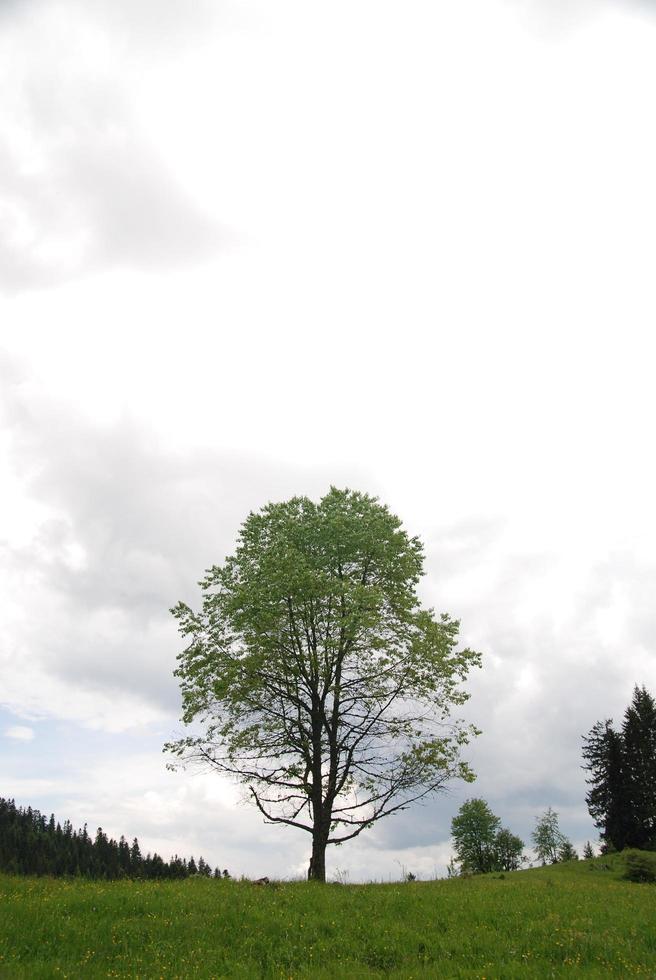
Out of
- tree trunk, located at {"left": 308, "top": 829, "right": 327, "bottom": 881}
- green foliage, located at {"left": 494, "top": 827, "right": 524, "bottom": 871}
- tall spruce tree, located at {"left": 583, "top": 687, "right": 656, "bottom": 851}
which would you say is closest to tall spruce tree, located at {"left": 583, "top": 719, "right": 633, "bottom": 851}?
tall spruce tree, located at {"left": 583, "top": 687, "right": 656, "bottom": 851}

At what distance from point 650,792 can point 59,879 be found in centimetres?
6268

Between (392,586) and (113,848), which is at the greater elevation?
(392,586)

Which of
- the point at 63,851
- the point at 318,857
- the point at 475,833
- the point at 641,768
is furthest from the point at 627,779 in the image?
the point at 63,851

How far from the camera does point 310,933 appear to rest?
47.4 feet

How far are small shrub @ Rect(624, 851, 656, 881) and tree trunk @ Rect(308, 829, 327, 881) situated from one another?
19.7 m

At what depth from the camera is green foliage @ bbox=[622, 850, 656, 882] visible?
32.5m

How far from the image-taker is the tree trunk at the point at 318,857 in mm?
→ 23203

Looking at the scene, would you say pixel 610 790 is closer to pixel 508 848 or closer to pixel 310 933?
pixel 508 848

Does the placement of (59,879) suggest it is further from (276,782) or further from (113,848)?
(113,848)

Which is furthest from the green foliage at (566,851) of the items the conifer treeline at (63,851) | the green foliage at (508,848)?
the conifer treeline at (63,851)

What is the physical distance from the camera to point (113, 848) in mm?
134000

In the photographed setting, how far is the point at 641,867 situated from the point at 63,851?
122 meters

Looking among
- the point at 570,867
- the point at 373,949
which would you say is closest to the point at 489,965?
the point at 373,949

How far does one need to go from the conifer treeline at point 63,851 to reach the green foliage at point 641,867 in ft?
289
